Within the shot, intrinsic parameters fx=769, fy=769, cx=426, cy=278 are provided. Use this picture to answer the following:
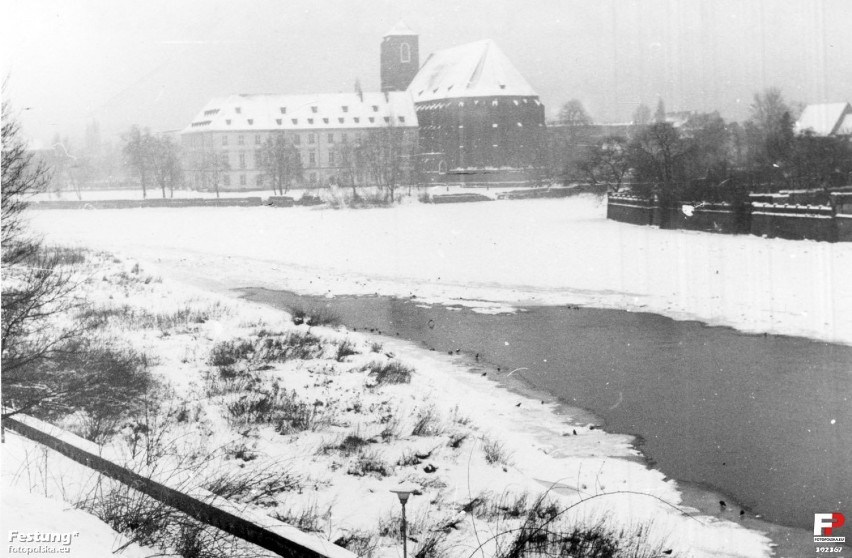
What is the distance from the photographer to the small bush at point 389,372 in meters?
11.6

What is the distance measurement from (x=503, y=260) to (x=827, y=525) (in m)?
20.5

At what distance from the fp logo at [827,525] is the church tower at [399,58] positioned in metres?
61.6

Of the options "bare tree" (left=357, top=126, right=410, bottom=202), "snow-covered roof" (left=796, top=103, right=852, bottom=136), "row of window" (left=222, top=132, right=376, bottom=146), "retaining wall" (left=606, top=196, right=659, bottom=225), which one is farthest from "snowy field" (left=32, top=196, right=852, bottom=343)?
"bare tree" (left=357, top=126, right=410, bottom=202)

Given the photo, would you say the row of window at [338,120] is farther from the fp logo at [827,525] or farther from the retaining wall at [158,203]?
the fp logo at [827,525]

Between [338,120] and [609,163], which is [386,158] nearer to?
[338,120]

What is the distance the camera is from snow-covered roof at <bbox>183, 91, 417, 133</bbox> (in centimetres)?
3953

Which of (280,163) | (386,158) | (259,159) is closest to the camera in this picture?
(280,163)

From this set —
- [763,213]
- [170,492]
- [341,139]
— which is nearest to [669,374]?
[170,492]

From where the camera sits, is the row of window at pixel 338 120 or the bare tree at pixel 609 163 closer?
the bare tree at pixel 609 163

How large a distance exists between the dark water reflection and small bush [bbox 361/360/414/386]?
1.77m

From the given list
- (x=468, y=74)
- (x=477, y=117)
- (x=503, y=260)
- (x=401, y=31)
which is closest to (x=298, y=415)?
(x=503, y=260)

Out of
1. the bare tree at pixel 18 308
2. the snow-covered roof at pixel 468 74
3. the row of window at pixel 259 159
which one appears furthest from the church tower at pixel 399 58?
the bare tree at pixel 18 308

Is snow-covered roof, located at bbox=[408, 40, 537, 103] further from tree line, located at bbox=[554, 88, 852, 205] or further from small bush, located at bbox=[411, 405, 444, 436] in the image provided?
small bush, located at bbox=[411, 405, 444, 436]

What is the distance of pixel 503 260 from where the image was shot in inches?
1043
